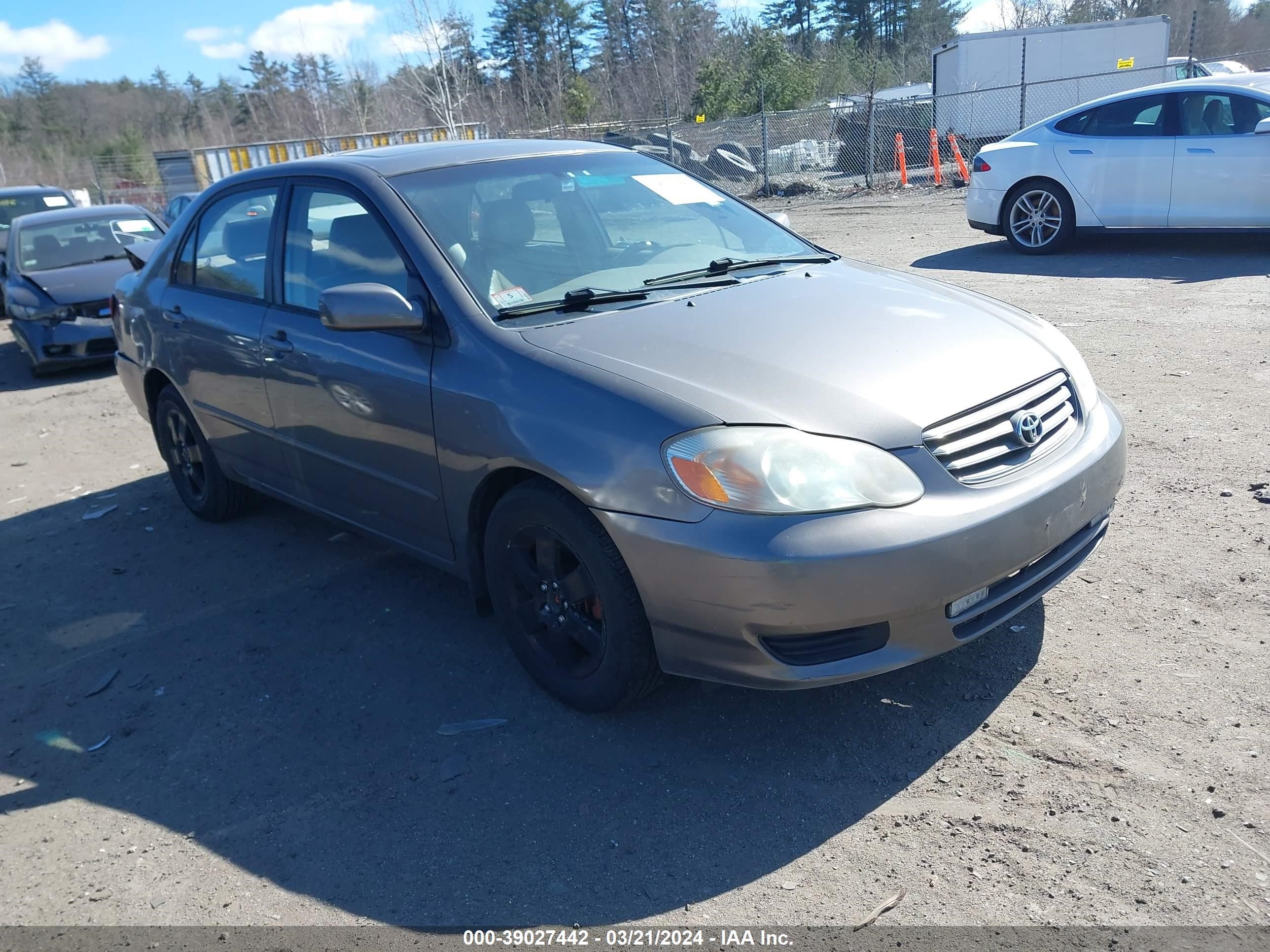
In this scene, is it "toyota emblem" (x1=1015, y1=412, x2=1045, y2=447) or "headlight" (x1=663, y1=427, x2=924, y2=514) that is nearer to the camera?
"headlight" (x1=663, y1=427, x2=924, y2=514)

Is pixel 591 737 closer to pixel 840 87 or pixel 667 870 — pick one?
pixel 667 870

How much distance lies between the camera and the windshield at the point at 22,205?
15.7 meters

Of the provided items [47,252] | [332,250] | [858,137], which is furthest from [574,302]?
[858,137]

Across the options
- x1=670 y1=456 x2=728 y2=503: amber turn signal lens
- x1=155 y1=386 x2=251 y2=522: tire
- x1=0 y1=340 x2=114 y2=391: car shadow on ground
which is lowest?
x1=0 y1=340 x2=114 y2=391: car shadow on ground

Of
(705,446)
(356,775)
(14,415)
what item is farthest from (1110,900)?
(14,415)

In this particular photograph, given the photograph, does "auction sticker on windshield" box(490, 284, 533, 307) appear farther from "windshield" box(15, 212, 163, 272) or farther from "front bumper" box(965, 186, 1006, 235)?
"windshield" box(15, 212, 163, 272)

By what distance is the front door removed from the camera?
3664mm

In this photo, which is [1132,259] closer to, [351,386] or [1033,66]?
[351,386]

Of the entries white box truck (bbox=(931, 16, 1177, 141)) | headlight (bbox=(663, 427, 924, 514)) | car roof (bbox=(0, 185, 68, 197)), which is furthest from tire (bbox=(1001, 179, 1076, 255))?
white box truck (bbox=(931, 16, 1177, 141))

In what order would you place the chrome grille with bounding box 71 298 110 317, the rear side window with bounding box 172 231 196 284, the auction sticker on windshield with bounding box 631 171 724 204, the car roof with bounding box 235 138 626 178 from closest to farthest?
the car roof with bounding box 235 138 626 178 < the auction sticker on windshield with bounding box 631 171 724 204 < the rear side window with bounding box 172 231 196 284 < the chrome grille with bounding box 71 298 110 317

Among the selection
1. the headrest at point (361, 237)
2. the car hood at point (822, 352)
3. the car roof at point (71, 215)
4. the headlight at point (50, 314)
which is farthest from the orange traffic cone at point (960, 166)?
the headrest at point (361, 237)

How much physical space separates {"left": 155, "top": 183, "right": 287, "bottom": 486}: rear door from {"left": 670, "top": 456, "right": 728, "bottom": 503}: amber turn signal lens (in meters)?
2.41

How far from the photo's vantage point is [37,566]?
5320 mm

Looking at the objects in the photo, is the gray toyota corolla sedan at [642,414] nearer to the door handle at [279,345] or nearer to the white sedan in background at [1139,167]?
the door handle at [279,345]
